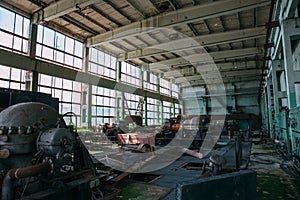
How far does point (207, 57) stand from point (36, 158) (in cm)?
1264

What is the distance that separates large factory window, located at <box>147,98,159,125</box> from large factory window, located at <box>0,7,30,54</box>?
10042mm

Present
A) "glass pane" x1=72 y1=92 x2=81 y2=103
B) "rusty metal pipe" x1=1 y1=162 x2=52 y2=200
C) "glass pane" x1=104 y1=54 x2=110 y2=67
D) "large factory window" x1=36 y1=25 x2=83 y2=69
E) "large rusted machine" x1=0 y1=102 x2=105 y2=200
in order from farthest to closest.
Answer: "glass pane" x1=104 y1=54 x2=110 y2=67 < "glass pane" x1=72 y1=92 x2=81 y2=103 < "large factory window" x1=36 y1=25 x2=83 y2=69 < "large rusted machine" x1=0 y1=102 x2=105 y2=200 < "rusty metal pipe" x1=1 y1=162 x2=52 y2=200

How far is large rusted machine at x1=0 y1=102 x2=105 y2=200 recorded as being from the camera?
6.61ft

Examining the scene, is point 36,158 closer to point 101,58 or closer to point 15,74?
point 15,74

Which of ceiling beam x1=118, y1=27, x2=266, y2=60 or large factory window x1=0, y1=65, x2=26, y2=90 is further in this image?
ceiling beam x1=118, y1=27, x2=266, y2=60

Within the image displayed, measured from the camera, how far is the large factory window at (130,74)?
1426 cm

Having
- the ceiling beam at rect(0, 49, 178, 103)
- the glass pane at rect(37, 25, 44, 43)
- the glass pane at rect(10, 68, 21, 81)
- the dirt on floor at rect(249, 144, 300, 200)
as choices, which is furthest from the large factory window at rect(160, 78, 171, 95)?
the dirt on floor at rect(249, 144, 300, 200)

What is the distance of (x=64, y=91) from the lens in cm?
1016

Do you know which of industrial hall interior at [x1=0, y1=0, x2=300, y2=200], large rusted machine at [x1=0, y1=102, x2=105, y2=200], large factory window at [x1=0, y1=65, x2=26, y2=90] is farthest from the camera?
large factory window at [x1=0, y1=65, x2=26, y2=90]

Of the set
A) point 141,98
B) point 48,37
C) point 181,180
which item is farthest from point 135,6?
point 141,98

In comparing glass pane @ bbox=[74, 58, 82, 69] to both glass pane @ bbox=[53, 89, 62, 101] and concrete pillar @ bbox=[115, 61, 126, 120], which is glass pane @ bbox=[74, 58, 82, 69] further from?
concrete pillar @ bbox=[115, 61, 126, 120]

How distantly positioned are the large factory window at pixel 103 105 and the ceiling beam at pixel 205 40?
316 cm

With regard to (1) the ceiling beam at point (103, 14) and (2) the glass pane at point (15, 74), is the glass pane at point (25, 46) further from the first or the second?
(1) the ceiling beam at point (103, 14)

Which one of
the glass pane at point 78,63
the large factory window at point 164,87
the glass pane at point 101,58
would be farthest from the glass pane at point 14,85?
the large factory window at point 164,87
